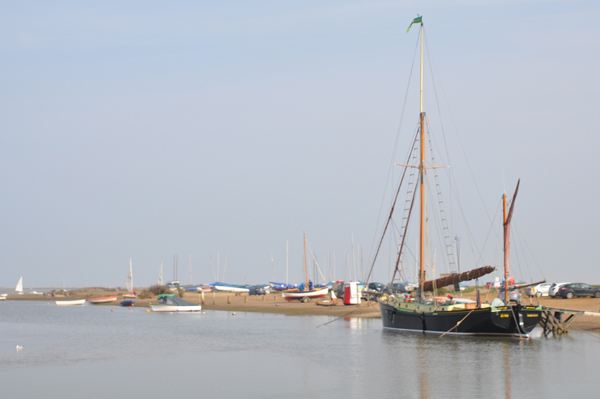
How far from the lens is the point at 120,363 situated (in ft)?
108

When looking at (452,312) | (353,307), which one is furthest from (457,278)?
(353,307)

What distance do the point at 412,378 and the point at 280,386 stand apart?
5.59 metres

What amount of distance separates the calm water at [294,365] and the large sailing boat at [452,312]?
109cm

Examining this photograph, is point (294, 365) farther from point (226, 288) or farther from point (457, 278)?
point (226, 288)

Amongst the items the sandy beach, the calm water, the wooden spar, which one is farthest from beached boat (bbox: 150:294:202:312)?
the wooden spar

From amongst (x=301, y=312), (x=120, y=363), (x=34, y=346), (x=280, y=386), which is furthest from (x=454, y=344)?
(x=301, y=312)

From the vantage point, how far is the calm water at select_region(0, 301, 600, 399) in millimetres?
24984

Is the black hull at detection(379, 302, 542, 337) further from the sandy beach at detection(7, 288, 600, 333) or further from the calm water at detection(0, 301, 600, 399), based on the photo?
the sandy beach at detection(7, 288, 600, 333)

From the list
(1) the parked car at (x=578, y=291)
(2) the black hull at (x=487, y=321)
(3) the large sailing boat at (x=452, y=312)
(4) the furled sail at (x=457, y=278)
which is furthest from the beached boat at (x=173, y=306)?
(1) the parked car at (x=578, y=291)

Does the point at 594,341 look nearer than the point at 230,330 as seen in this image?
Yes

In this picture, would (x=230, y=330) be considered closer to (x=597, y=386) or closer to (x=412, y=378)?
(x=412, y=378)

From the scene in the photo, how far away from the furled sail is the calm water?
12.8 feet

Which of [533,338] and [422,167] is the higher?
[422,167]

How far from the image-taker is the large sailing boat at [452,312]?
39094 mm
